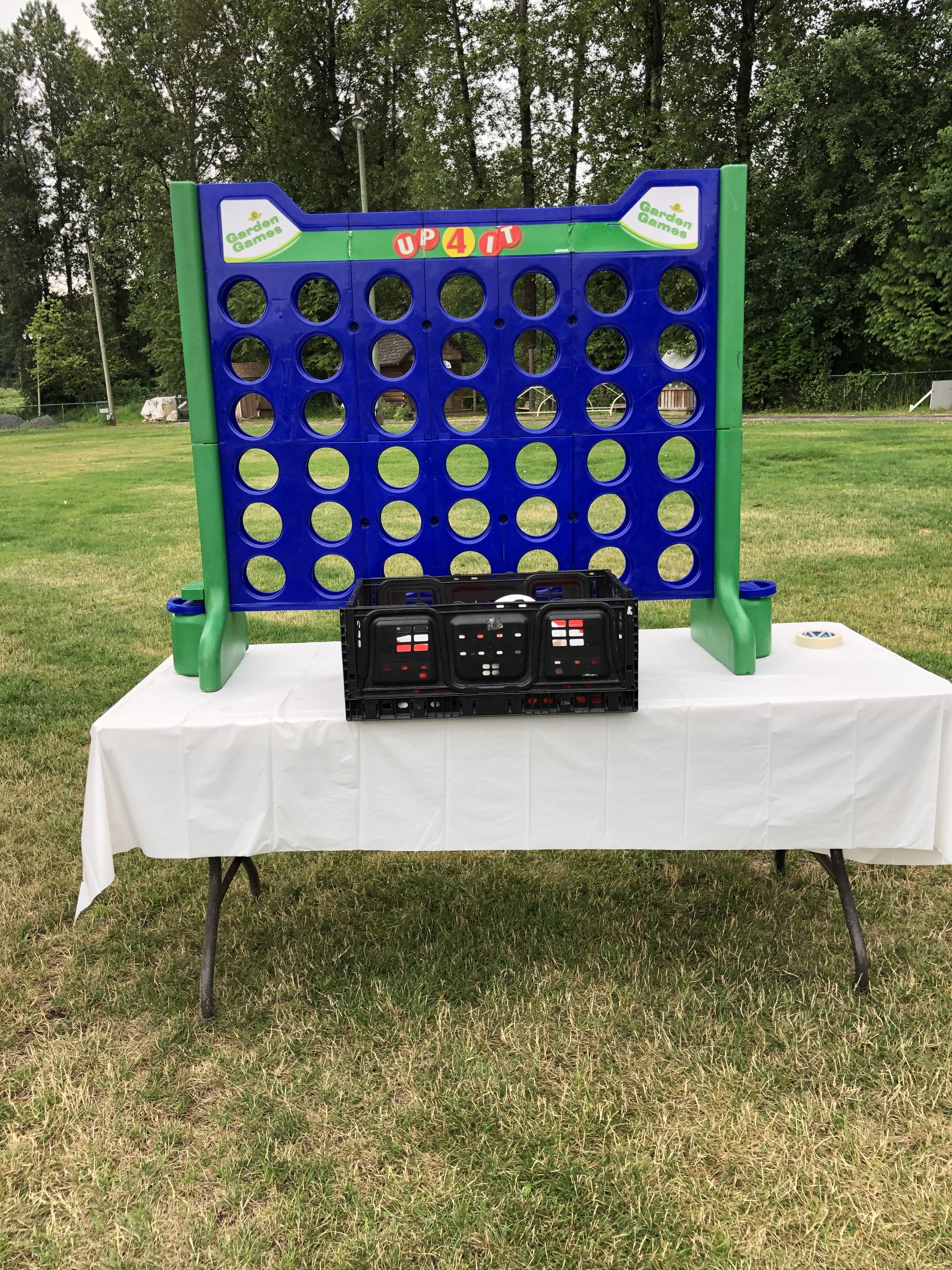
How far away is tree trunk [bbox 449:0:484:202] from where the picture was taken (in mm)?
26156

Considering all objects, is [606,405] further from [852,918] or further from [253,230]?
[852,918]

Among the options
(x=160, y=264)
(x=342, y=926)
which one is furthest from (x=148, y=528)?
(x=160, y=264)

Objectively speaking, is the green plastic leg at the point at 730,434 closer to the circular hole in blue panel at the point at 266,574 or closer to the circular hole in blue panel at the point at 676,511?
the circular hole in blue panel at the point at 266,574

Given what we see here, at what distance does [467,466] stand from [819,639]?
474 inches

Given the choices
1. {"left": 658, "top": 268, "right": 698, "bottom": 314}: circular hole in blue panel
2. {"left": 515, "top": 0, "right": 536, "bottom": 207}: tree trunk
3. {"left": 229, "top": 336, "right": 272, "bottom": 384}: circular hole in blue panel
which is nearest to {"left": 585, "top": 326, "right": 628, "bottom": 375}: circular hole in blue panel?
{"left": 658, "top": 268, "right": 698, "bottom": 314}: circular hole in blue panel

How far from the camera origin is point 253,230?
2664 mm

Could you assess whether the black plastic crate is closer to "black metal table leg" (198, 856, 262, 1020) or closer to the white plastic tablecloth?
the white plastic tablecloth

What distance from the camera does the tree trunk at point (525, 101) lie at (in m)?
25.5

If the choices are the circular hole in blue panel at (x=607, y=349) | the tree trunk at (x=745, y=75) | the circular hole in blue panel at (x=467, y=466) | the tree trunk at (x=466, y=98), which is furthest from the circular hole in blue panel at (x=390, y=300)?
the circular hole in blue panel at (x=467, y=466)

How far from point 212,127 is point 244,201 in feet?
124

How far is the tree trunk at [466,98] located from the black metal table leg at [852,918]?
27435 millimetres

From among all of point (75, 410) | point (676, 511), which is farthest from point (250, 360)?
point (676, 511)

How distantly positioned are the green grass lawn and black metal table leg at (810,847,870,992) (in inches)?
2.0

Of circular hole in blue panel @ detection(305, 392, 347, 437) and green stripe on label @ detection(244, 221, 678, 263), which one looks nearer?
green stripe on label @ detection(244, 221, 678, 263)
